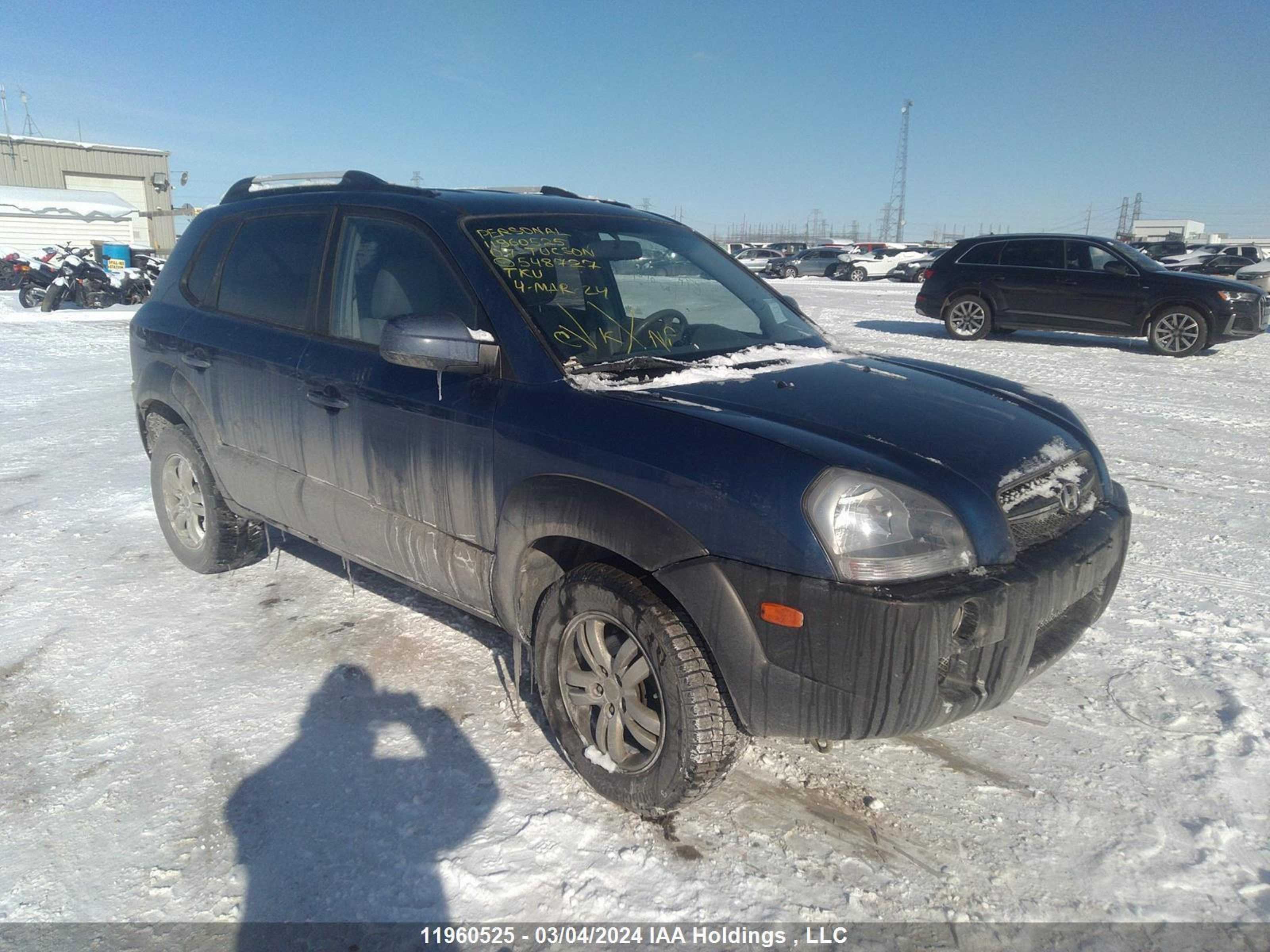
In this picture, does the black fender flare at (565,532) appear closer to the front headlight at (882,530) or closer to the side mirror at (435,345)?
the front headlight at (882,530)

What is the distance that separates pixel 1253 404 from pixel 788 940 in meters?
8.87

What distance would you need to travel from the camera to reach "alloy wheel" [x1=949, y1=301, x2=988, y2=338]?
1338cm

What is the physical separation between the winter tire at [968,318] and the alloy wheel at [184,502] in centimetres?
1196

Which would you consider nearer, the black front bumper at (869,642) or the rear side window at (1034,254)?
the black front bumper at (869,642)

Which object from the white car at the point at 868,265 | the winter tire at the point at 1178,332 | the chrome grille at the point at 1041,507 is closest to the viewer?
the chrome grille at the point at 1041,507

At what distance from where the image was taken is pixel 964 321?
44.5 feet

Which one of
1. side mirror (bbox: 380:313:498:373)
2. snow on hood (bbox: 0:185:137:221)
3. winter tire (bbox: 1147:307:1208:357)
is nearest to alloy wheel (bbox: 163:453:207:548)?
side mirror (bbox: 380:313:498:373)

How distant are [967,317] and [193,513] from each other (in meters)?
12.1

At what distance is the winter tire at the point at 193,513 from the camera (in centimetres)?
432

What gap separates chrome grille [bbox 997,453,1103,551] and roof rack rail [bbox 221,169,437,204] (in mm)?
2403

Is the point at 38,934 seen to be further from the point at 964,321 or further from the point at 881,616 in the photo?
the point at 964,321

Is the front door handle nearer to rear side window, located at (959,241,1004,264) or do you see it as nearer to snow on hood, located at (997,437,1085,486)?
snow on hood, located at (997,437,1085,486)

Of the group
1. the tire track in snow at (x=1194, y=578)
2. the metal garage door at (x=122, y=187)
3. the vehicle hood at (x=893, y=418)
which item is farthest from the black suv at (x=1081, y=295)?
the metal garage door at (x=122, y=187)

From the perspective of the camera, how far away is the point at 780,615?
7.13 feet
